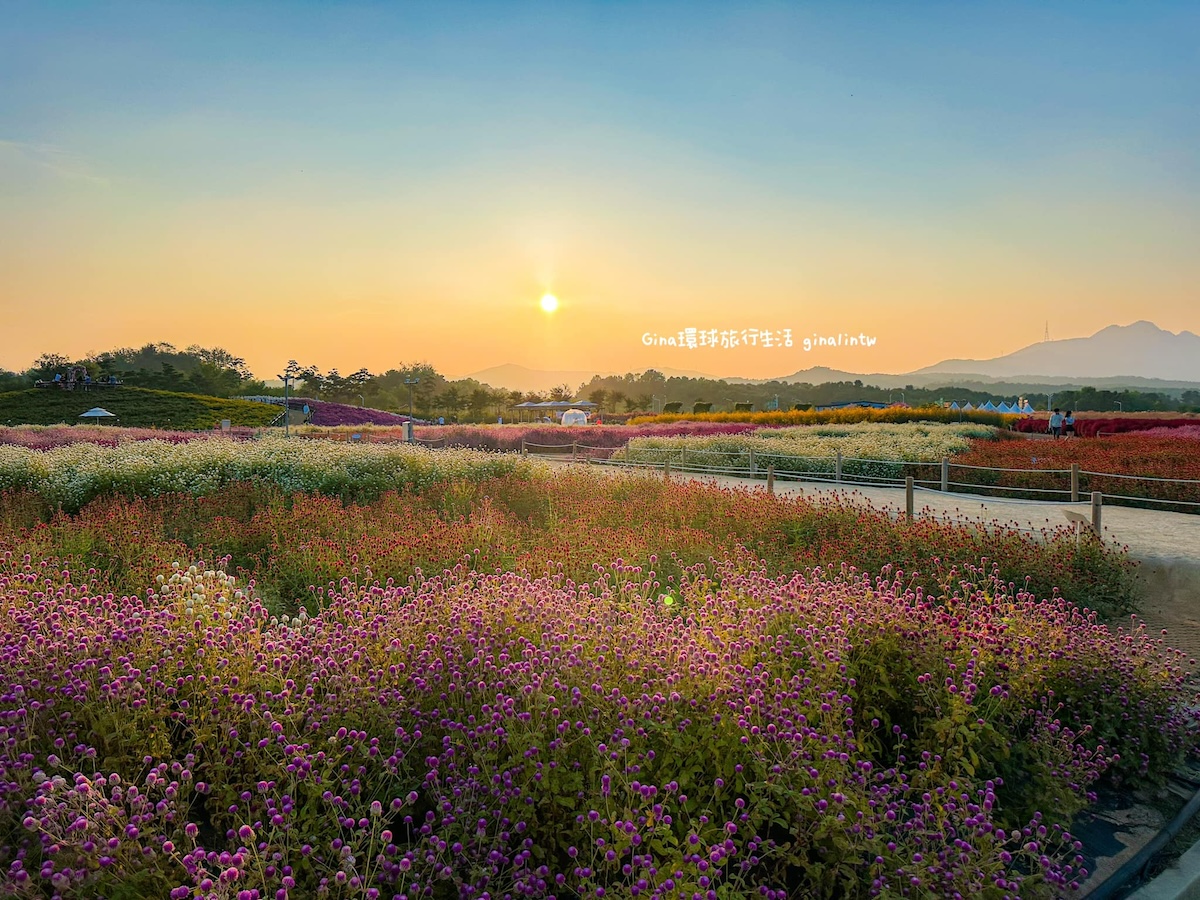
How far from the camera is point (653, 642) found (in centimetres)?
391

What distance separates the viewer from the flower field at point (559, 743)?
8.75 feet

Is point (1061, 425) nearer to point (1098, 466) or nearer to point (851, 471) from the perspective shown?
point (1098, 466)

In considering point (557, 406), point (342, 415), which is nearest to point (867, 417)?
point (557, 406)

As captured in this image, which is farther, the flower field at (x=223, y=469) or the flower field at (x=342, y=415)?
the flower field at (x=342, y=415)

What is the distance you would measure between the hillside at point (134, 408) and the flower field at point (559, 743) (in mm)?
45242

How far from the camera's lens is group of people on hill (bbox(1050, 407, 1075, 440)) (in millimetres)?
27984

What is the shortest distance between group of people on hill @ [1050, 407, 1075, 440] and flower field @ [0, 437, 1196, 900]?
25589 millimetres

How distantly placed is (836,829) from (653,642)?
1.21 metres

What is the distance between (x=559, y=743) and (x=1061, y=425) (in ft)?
102

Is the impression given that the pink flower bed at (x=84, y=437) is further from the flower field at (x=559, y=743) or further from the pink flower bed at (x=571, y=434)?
the flower field at (x=559, y=743)

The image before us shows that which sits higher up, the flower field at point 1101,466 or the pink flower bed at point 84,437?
the pink flower bed at point 84,437

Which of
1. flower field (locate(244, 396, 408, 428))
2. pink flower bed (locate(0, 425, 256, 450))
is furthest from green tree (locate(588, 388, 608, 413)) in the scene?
pink flower bed (locate(0, 425, 256, 450))

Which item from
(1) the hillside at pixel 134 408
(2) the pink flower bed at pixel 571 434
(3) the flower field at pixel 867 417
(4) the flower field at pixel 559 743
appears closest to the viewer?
(4) the flower field at pixel 559 743

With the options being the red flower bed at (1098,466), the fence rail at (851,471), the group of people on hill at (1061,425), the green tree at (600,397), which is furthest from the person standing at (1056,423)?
the green tree at (600,397)
